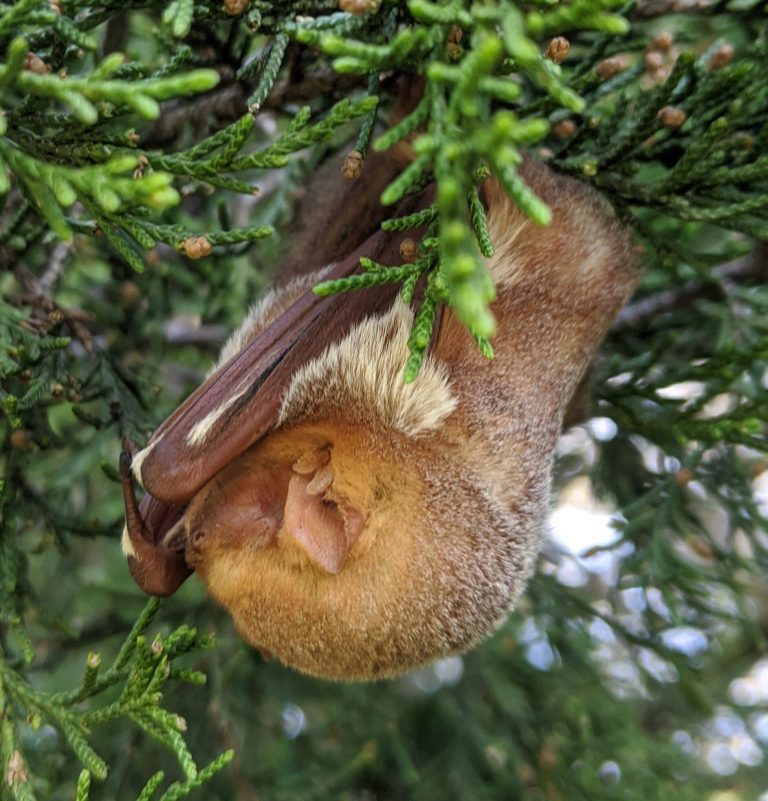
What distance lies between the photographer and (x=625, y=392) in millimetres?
3639

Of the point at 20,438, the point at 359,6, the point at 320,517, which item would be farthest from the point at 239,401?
the point at 359,6

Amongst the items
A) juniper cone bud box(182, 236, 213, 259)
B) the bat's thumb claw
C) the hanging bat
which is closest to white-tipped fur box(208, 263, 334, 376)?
the hanging bat

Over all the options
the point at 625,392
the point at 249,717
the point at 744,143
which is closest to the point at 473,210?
the point at 744,143

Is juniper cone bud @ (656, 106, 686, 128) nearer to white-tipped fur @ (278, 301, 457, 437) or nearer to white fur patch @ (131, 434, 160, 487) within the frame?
white-tipped fur @ (278, 301, 457, 437)

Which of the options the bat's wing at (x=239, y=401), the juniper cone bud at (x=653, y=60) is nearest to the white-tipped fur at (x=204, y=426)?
the bat's wing at (x=239, y=401)

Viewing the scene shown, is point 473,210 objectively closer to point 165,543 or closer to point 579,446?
point 165,543

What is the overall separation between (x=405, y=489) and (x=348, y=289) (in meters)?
0.84

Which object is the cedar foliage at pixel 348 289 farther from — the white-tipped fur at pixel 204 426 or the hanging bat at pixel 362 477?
the white-tipped fur at pixel 204 426

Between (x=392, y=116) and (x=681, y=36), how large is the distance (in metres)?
1.40

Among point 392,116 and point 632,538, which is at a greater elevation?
point 392,116

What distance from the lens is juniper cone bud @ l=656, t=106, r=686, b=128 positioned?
2834mm

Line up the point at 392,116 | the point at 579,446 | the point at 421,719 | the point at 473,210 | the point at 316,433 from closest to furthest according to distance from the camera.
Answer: the point at 473,210 < the point at 316,433 < the point at 392,116 < the point at 421,719 < the point at 579,446

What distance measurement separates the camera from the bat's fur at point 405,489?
2.71 meters

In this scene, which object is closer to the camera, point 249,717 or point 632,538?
point 632,538
